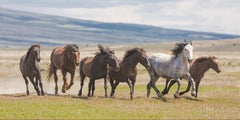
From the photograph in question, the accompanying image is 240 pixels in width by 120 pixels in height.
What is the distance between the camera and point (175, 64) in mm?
31203

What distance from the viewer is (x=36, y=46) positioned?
105 feet

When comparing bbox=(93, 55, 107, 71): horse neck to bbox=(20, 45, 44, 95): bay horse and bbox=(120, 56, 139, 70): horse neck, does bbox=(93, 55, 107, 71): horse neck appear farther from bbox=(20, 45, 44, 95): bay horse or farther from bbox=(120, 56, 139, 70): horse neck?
bbox=(20, 45, 44, 95): bay horse

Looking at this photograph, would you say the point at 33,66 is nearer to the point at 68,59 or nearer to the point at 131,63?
the point at 68,59

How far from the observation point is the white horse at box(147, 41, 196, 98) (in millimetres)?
30828

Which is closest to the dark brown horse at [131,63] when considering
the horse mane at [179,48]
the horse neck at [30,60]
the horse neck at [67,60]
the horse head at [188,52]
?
the horse mane at [179,48]

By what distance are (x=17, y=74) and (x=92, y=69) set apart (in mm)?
33882

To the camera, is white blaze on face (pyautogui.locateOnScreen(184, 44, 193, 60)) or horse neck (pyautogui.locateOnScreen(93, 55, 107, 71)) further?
horse neck (pyautogui.locateOnScreen(93, 55, 107, 71))

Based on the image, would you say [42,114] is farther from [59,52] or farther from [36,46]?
[59,52]

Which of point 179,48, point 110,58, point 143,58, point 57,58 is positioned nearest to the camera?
point 110,58

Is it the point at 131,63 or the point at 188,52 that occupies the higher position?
the point at 188,52

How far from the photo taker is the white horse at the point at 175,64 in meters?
30.8

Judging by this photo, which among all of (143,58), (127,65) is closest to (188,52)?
(143,58)

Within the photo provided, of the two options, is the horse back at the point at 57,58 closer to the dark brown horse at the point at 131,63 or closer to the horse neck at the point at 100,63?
the horse neck at the point at 100,63

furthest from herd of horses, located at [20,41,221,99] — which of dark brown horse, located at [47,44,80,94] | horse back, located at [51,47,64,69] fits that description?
horse back, located at [51,47,64,69]
